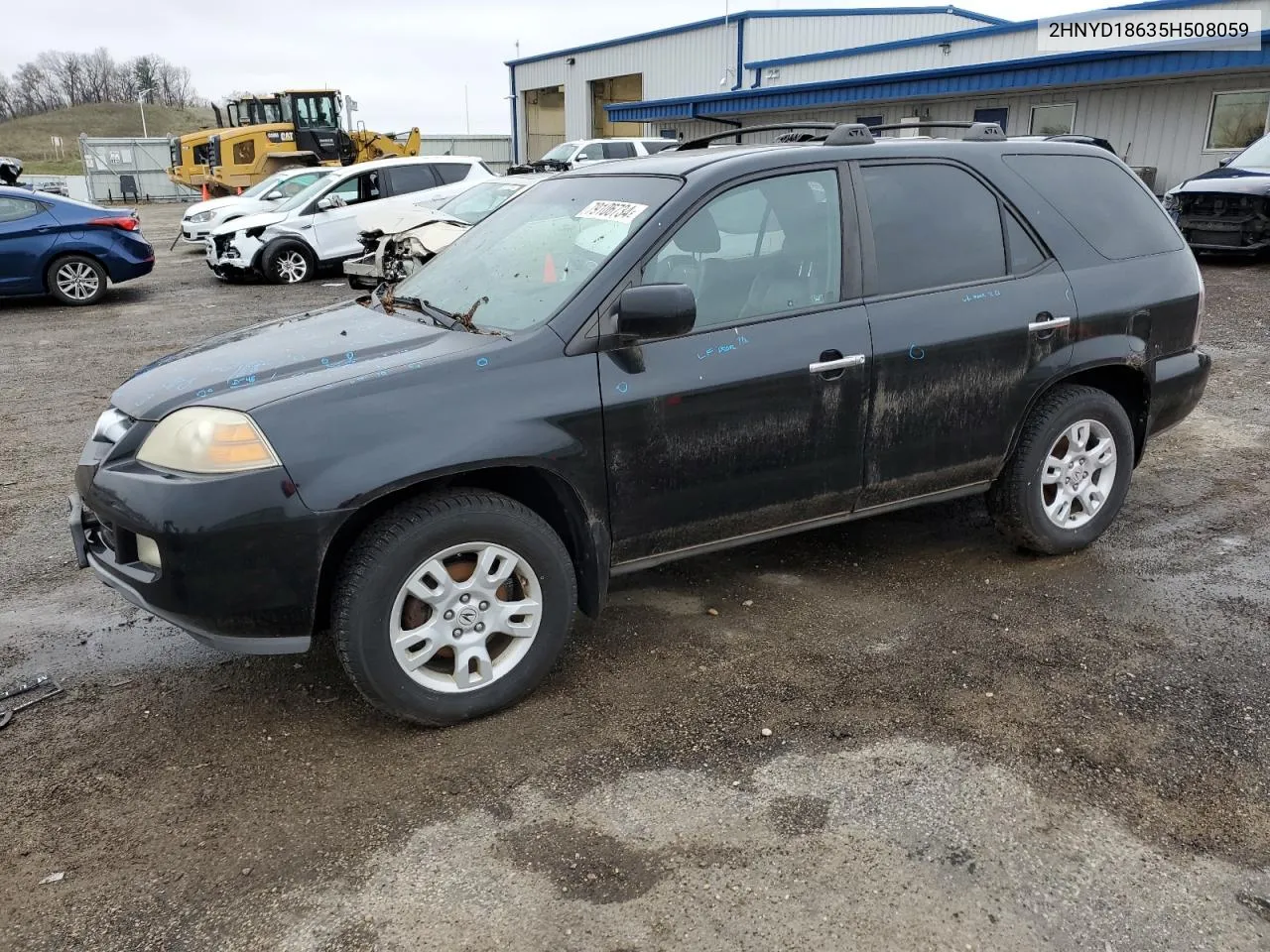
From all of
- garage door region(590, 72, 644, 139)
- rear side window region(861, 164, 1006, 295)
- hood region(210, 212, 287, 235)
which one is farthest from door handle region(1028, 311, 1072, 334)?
garage door region(590, 72, 644, 139)

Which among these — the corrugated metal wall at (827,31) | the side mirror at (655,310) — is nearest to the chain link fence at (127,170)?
the corrugated metal wall at (827,31)

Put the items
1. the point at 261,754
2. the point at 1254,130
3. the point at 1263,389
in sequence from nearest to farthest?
the point at 261,754, the point at 1263,389, the point at 1254,130

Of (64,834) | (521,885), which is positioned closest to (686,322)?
(521,885)

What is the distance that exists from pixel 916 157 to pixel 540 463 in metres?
2.09

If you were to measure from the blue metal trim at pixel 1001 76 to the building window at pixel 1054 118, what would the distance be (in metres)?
1.01

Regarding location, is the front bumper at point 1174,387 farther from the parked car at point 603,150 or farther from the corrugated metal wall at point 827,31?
the corrugated metal wall at point 827,31

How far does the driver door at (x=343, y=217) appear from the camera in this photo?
49.1 ft

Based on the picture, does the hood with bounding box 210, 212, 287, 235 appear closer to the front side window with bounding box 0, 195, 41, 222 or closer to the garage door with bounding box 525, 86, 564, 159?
the front side window with bounding box 0, 195, 41, 222

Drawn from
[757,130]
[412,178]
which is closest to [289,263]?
[412,178]

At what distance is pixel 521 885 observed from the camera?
99.4 inches

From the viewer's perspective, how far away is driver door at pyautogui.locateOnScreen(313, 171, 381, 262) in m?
15.0

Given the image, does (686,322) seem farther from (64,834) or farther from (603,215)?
(64,834)

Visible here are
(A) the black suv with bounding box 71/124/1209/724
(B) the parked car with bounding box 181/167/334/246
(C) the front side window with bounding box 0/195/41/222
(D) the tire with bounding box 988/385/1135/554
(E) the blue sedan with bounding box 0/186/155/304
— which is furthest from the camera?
(B) the parked car with bounding box 181/167/334/246

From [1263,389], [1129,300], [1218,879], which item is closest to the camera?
[1218,879]
